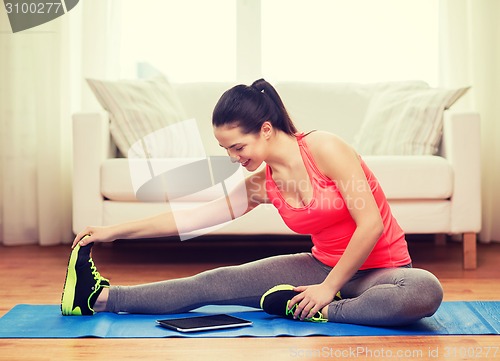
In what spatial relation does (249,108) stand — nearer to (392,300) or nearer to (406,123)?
(392,300)

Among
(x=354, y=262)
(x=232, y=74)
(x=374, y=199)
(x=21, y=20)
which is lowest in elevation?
(x=354, y=262)

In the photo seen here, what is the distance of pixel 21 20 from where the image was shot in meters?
4.10

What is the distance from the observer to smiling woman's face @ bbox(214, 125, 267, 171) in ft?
6.49

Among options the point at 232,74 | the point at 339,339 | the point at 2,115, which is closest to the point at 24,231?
the point at 2,115

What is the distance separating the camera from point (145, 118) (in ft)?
11.8

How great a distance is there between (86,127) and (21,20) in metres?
1.18

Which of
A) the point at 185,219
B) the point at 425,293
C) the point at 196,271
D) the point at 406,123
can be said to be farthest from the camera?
the point at 406,123

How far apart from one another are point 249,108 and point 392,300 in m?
0.61

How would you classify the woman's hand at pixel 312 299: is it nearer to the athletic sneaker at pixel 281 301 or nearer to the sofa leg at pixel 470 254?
the athletic sneaker at pixel 281 301

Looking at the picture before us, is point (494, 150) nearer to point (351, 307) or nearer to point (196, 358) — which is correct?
point (351, 307)

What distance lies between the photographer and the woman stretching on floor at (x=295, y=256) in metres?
1.97

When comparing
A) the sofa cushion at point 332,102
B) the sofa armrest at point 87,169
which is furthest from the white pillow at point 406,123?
the sofa armrest at point 87,169

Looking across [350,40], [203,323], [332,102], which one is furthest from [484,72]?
[203,323]

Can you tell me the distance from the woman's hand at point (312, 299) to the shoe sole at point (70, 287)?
0.60 metres
